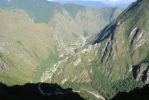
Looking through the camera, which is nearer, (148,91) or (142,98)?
(142,98)

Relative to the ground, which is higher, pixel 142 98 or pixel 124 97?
pixel 142 98

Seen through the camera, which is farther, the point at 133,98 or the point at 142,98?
the point at 133,98

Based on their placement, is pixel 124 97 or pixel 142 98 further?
pixel 124 97
